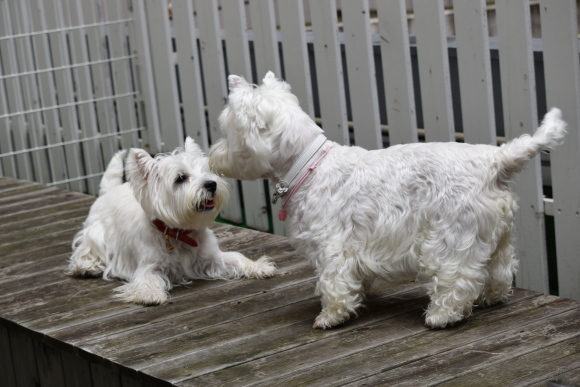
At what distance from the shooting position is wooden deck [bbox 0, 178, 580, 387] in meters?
3.04

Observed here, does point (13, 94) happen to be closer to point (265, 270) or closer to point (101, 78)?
point (101, 78)

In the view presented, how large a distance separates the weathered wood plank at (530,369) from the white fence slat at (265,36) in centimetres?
280

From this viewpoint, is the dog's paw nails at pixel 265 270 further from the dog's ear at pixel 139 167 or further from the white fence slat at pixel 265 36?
the white fence slat at pixel 265 36

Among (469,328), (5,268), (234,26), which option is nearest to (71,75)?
(234,26)

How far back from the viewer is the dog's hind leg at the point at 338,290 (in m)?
3.36

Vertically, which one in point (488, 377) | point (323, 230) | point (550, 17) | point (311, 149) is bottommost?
point (488, 377)

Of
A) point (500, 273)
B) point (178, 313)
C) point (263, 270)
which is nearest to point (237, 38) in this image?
point (263, 270)

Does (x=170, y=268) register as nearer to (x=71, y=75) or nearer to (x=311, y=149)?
(x=311, y=149)

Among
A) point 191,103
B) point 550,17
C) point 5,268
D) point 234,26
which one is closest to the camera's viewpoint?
point 550,17

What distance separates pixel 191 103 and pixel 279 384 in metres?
3.53

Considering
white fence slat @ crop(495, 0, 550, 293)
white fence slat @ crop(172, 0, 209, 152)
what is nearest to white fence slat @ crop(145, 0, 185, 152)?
white fence slat @ crop(172, 0, 209, 152)

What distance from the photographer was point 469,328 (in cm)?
335

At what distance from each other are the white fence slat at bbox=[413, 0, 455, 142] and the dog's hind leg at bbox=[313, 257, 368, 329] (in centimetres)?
137

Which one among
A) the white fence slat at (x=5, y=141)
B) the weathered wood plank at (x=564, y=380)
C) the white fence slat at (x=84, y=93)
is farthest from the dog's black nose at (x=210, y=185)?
the white fence slat at (x=5, y=141)
